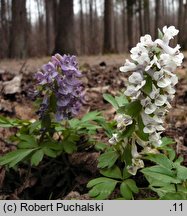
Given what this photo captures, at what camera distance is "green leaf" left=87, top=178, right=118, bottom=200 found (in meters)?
1.79

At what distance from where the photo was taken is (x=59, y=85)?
2.19m

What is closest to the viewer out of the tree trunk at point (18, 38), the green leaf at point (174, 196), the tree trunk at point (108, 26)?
the green leaf at point (174, 196)

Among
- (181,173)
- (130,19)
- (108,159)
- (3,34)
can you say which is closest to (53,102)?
(108,159)

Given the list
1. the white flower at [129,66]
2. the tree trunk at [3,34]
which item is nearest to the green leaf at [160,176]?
the white flower at [129,66]

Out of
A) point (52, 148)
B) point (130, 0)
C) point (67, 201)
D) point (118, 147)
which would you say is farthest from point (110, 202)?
point (130, 0)

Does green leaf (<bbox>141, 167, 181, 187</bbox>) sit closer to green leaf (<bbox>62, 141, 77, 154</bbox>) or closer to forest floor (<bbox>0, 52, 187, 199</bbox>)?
forest floor (<bbox>0, 52, 187, 199</bbox>)

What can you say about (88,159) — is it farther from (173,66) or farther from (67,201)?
(173,66)

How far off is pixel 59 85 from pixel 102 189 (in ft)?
2.17

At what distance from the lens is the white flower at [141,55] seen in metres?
1.76

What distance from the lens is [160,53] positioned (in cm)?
181

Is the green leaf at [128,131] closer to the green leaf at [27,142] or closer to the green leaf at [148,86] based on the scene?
the green leaf at [148,86]

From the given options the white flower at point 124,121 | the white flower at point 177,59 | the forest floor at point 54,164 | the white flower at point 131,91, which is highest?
the white flower at point 177,59

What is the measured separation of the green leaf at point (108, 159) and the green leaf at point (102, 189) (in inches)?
3.8

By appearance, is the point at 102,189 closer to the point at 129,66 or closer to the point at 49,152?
the point at 49,152
